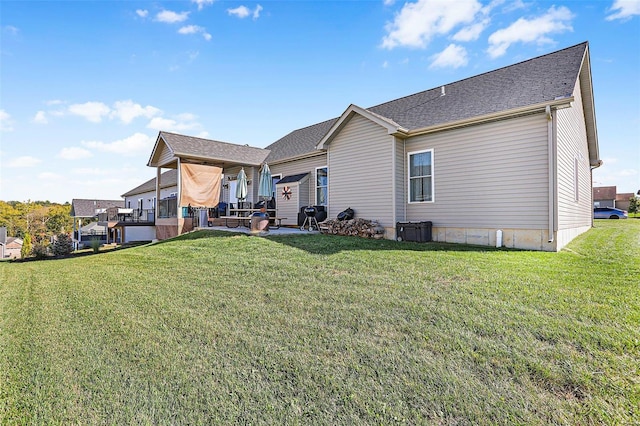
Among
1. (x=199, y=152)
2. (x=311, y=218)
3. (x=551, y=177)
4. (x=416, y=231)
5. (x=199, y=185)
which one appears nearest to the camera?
(x=551, y=177)

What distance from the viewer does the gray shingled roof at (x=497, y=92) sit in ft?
27.5

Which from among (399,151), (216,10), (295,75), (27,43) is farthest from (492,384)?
(27,43)

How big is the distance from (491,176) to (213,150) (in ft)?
42.2

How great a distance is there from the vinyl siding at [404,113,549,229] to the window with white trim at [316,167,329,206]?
180 inches

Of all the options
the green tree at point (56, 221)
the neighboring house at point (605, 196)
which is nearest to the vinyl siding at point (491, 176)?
the neighboring house at point (605, 196)

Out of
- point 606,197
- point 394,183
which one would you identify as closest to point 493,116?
point 394,183

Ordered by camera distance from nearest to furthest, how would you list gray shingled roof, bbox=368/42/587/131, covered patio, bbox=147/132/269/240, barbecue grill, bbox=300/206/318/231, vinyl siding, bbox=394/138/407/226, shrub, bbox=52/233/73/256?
gray shingled roof, bbox=368/42/587/131 → vinyl siding, bbox=394/138/407/226 → barbecue grill, bbox=300/206/318/231 → covered patio, bbox=147/132/269/240 → shrub, bbox=52/233/73/256

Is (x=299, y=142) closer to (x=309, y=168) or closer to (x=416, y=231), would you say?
(x=309, y=168)

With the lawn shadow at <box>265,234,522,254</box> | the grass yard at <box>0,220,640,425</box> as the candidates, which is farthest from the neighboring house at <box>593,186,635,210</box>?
the grass yard at <box>0,220,640,425</box>

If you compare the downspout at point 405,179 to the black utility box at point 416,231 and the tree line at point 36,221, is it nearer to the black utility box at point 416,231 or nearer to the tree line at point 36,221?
the black utility box at point 416,231

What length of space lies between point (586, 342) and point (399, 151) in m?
8.07

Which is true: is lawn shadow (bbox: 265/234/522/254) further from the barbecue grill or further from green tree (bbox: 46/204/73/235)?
green tree (bbox: 46/204/73/235)

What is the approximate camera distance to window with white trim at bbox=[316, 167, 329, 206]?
1372 cm

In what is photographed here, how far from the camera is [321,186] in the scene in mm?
13875
